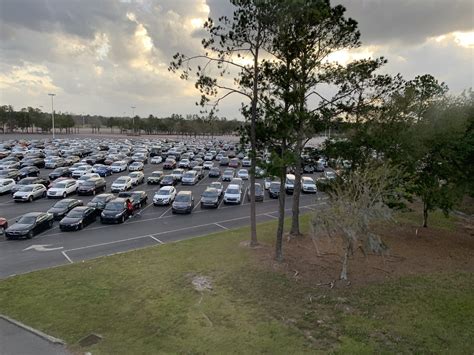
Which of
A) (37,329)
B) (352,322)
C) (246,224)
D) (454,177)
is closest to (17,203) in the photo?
(246,224)

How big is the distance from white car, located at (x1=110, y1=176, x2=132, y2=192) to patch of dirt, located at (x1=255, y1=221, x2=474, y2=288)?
73.2 feet

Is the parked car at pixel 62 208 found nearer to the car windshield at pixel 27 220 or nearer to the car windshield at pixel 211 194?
the car windshield at pixel 27 220

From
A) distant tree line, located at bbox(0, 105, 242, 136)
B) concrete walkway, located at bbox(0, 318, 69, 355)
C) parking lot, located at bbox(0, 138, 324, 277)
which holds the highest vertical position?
distant tree line, located at bbox(0, 105, 242, 136)

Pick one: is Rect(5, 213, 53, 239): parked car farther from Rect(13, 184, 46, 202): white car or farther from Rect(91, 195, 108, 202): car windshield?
Rect(13, 184, 46, 202): white car

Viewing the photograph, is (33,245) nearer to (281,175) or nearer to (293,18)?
→ (281,175)

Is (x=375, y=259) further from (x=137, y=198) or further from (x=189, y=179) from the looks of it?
(x=189, y=179)

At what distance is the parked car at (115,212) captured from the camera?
26.0 m

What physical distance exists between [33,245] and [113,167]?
31.2m

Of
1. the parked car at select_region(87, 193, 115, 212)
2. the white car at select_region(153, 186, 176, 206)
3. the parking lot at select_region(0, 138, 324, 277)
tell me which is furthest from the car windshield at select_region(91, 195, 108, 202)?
the white car at select_region(153, 186, 176, 206)

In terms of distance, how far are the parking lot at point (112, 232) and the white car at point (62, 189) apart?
654 mm

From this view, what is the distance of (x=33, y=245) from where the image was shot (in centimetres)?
2089

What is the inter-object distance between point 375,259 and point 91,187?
27.7 metres

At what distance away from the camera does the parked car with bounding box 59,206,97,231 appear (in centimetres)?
2378

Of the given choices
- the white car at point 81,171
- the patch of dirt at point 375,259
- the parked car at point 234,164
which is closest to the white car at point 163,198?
the patch of dirt at point 375,259
